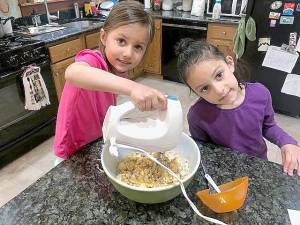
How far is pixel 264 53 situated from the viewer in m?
2.43

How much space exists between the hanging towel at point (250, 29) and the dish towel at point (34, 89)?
1.82 metres

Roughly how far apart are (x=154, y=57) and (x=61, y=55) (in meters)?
1.45

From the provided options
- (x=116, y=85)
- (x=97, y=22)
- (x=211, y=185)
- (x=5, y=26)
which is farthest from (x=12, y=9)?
(x=211, y=185)

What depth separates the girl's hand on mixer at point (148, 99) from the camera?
1.95 feet

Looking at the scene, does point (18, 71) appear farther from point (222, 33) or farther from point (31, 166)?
point (222, 33)

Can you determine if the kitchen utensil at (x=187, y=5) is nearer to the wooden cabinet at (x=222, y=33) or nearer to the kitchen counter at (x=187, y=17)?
the kitchen counter at (x=187, y=17)

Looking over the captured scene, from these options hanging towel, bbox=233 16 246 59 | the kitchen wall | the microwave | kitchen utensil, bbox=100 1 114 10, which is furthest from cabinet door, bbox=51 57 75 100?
the microwave

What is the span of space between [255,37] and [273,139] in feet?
5.48

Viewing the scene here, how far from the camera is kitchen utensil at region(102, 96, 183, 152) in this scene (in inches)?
23.9

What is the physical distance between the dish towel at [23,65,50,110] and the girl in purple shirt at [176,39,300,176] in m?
1.44

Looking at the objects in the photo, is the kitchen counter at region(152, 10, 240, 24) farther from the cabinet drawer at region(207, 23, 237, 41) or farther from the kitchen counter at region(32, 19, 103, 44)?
the kitchen counter at region(32, 19, 103, 44)

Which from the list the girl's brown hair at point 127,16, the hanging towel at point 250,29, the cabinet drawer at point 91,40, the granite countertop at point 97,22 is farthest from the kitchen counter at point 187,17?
the girl's brown hair at point 127,16

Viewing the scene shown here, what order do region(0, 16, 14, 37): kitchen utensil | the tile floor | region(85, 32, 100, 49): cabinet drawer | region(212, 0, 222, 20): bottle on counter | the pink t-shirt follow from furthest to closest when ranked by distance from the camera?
1. region(212, 0, 222, 20): bottle on counter
2. region(85, 32, 100, 49): cabinet drawer
3. region(0, 16, 14, 37): kitchen utensil
4. the tile floor
5. the pink t-shirt

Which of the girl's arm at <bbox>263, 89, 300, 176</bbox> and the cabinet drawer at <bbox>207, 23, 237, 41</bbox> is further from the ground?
the cabinet drawer at <bbox>207, 23, 237, 41</bbox>
